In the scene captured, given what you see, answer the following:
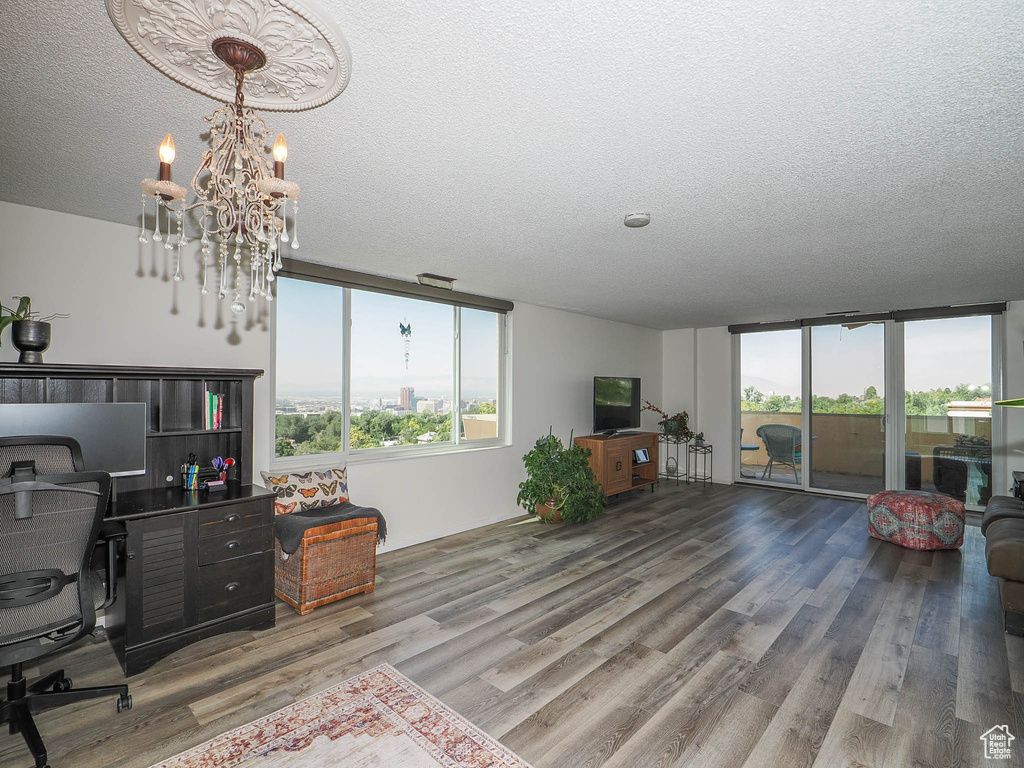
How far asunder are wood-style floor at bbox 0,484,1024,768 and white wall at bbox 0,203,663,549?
696 mm

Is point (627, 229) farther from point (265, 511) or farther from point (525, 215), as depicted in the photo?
point (265, 511)

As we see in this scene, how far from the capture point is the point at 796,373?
679cm

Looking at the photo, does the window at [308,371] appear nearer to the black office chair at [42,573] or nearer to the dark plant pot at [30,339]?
the dark plant pot at [30,339]

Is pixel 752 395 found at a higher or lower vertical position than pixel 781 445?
higher

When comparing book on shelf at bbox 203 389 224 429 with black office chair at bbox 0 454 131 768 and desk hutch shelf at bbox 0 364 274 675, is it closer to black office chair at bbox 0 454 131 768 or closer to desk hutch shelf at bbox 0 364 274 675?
desk hutch shelf at bbox 0 364 274 675

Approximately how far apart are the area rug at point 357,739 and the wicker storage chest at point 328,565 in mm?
970

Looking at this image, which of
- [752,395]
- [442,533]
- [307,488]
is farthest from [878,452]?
[307,488]

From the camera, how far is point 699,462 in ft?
25.4

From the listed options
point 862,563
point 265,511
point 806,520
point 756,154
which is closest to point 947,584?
point 862,563

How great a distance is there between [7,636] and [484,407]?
394cm

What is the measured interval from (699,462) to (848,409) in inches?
85.1

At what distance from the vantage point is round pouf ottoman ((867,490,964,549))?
437cm

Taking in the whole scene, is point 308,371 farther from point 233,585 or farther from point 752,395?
point 752,395

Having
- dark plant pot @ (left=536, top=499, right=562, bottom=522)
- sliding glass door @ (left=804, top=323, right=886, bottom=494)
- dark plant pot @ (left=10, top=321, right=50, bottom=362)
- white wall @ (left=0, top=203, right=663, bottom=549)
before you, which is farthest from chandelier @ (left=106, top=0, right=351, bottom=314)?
sliding glass door @ (left=804, top=323, right=886, bottom=494)
